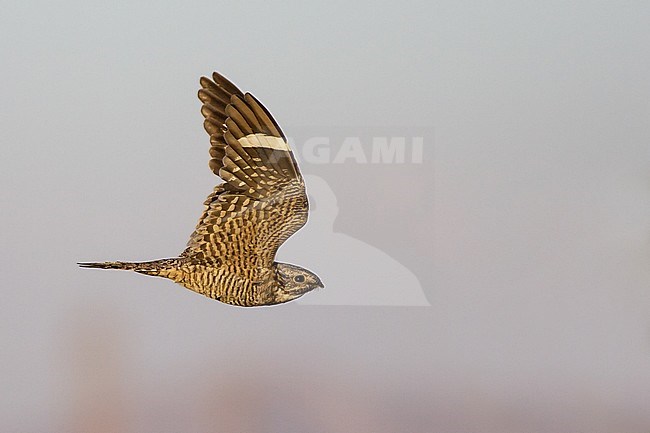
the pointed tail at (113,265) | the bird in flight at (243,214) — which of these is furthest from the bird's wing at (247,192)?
the pointed tail at (113,265)

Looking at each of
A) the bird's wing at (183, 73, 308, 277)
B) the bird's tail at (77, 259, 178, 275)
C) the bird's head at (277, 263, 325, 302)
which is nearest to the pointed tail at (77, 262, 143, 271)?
the bird's tail at (77, 259, 178, 275)

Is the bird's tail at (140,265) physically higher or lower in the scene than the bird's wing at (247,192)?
lower

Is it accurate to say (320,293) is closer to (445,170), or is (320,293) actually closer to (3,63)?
(445,170)

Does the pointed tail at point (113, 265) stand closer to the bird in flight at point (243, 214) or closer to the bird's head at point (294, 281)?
the bird in flight at point (243, 214)

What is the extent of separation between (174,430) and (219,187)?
0.54m

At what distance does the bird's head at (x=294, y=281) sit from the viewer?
1413mm

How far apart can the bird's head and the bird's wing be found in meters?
0.04

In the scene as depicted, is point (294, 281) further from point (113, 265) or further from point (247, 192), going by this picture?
point (113, 265)

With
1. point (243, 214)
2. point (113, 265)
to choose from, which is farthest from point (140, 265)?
point (243, 214)

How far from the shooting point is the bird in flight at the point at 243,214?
139cm

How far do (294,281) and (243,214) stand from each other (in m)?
0.18

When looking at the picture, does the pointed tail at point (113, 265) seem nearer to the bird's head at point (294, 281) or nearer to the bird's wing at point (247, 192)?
the bird's wing at point (247, 192)

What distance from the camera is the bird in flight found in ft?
4.57

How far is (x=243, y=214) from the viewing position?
4.60 ft
